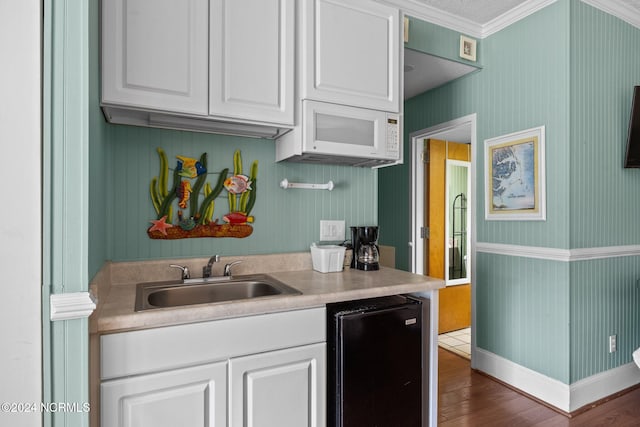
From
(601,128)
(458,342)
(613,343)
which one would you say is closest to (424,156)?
(601,128)

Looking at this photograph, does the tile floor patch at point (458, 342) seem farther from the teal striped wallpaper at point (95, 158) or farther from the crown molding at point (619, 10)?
the teal striped wallpaper at point (95, 158)

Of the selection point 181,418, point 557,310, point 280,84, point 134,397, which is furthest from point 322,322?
point 557,310

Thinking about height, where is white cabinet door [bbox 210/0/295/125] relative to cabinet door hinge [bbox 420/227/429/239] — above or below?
above

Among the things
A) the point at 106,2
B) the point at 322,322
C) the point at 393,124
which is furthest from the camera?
the point at 393,124

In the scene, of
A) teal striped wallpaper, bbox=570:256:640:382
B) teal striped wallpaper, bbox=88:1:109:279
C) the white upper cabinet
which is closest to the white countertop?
teal striped wallpaper, bbox=88:1:109:279

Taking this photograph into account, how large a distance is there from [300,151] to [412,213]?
6.97ft

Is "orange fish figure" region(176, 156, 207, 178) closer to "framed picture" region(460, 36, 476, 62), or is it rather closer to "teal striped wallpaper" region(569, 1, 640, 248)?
"framed picture" region(460, 36, 476, 62)

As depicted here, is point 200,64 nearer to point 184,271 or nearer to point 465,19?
point 184,271

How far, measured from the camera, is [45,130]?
1001mm

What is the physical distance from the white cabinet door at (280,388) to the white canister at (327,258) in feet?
1.81

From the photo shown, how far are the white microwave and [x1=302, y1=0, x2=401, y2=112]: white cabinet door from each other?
0.16 ft

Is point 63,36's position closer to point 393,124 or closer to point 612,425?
point 393,124

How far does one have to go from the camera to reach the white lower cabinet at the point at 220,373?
1.17 meters

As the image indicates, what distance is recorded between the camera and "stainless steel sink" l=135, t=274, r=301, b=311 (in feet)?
5.34
